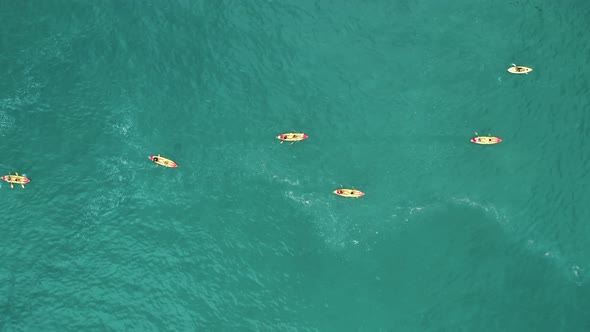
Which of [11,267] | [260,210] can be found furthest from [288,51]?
[11,267]

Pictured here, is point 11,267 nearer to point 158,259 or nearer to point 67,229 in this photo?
point 67,229

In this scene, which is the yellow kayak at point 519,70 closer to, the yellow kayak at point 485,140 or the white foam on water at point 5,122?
the yellow kayak at point 485,140

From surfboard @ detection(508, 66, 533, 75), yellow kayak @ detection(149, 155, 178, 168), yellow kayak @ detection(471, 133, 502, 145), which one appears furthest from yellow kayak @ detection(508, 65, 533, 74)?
yellow kayak @ detection(149, 155, 178, 168)

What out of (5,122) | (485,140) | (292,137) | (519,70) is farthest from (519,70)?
(5,122)

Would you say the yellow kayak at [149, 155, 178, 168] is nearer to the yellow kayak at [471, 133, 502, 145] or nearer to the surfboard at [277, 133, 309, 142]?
the surfboard at [277, 133, 309, 142]

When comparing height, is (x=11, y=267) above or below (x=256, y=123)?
below

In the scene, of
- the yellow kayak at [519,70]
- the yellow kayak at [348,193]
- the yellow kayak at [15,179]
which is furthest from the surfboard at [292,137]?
the yellow kayak at [15,179]

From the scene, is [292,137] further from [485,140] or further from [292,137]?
[485,140]

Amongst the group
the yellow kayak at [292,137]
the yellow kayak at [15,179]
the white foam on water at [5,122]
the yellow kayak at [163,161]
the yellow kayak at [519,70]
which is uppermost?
the yellow kayak at [519,70]
